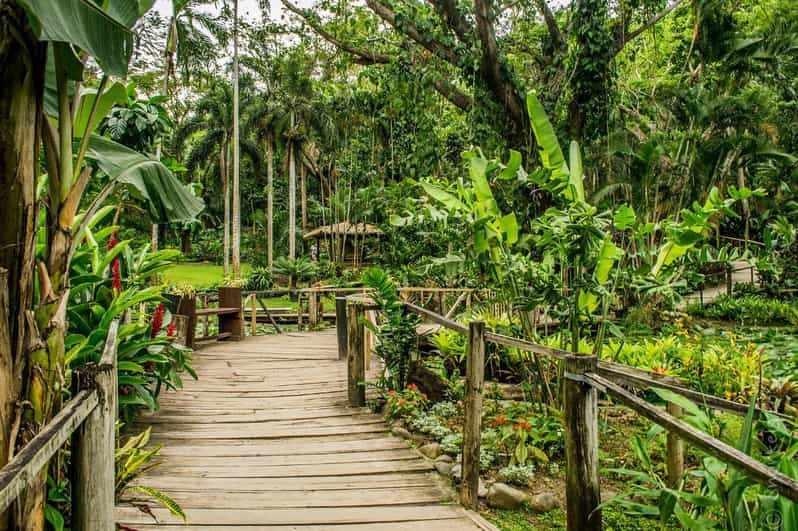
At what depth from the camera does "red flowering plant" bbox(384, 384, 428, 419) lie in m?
4.98

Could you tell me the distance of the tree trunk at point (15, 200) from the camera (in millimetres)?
1926

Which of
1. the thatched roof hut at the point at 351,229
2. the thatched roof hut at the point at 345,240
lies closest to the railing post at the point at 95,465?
the thatched roof hut at the point at 345,240

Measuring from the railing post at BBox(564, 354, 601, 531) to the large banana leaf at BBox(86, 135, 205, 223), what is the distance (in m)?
2.35

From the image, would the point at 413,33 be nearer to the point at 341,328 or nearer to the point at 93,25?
the point at 341,328

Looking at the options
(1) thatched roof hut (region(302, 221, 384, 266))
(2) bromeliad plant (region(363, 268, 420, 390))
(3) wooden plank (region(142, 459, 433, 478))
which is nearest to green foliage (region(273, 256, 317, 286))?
A: (1) thatched roof hut (region(302, 221, 384, 266))

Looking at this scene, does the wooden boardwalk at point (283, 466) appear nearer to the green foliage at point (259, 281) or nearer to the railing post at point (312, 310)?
the railing post at point (312, 310)

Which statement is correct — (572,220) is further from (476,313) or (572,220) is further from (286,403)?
(476,313)

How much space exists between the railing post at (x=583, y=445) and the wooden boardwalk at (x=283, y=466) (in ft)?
2.83

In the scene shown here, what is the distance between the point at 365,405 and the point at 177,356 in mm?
1995

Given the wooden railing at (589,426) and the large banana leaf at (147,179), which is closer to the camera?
the wooden railing at (589,426)

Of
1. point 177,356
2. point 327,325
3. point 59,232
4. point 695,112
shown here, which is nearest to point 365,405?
point 177,356

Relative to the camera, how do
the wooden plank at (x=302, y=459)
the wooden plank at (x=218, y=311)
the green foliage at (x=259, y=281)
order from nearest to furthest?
the wooden plank at (x=302, y=459)
the wooden plank at (x=218, y=311)
the green foliage at (x=259, y=281)

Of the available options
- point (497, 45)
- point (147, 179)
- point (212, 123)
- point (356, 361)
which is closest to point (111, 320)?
point (147, 179)

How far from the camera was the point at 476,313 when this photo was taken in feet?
30.6
